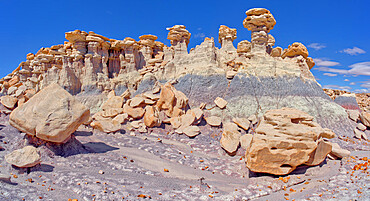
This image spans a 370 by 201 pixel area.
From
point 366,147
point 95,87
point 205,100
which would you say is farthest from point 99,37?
point 366,147

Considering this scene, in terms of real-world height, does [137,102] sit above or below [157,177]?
above

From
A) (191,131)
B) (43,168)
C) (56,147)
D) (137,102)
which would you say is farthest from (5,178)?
(137,102)

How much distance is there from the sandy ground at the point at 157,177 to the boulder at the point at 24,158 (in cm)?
28

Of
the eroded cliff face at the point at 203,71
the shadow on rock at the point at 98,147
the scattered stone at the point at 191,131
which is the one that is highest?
the eroded cliff face at the point at 203,71

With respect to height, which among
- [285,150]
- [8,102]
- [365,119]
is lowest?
[285,150]

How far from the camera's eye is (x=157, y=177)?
27.0 feet

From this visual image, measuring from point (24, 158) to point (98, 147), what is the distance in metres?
3.50

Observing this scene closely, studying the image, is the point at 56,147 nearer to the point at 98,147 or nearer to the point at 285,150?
the point at 98,147

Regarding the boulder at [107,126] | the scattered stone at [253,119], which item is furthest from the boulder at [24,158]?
the scattered stone at [253,119]

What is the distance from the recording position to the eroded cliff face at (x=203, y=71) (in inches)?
595

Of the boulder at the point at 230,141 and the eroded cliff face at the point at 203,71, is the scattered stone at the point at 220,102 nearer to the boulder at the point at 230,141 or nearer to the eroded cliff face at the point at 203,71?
the eroded cliff face at the point at 203,71

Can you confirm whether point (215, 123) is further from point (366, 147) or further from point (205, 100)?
point (366, 147)

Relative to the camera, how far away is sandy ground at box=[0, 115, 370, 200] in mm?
6488

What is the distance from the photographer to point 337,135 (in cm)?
1362
